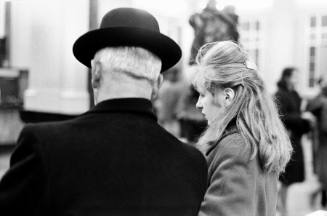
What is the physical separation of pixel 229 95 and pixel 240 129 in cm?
14

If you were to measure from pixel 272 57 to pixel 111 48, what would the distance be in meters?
12.0

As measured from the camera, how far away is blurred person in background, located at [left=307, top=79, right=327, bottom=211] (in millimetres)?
5902

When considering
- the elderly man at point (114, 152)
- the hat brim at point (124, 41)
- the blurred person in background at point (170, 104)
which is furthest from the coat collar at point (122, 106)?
the blurred person in background at point (170, 104)

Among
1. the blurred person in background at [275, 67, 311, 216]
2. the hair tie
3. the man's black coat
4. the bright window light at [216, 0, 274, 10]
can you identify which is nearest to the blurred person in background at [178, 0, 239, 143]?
the hair tie

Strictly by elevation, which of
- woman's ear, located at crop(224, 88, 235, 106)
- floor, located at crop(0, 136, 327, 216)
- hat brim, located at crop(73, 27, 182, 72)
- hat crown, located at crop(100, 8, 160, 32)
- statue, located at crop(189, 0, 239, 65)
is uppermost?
statue, located at crop(189, 0, 239, 65)

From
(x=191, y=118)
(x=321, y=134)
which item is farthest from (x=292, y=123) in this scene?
(x=191, y=118)

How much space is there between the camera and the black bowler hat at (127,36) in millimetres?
1321

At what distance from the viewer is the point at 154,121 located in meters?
1.39

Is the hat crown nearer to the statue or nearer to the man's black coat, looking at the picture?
the man's black coat

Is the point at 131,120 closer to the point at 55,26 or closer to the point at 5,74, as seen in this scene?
the point at 55,26

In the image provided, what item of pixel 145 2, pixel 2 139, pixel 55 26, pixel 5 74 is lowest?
pixel 2 139

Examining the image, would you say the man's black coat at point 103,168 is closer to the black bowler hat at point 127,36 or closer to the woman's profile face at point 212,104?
the black bowler hat at point 127,36

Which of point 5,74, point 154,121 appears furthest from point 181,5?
point 154,121

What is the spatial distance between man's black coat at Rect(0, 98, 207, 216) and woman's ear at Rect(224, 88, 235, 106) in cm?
50
